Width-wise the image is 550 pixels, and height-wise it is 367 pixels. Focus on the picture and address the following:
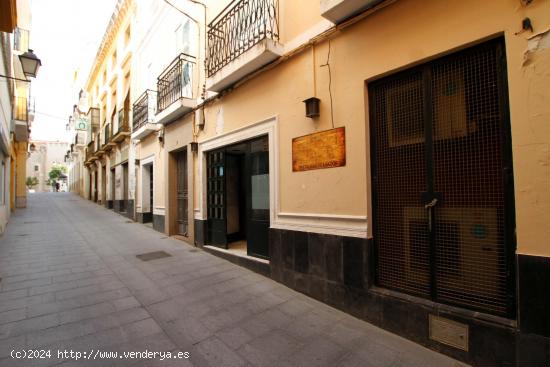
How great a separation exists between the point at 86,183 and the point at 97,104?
841 centimetres

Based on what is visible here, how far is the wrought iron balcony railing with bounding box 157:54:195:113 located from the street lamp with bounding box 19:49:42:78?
2824 millimetres

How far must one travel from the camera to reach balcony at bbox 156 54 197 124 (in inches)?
283

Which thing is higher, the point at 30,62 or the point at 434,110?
the point at 30,62

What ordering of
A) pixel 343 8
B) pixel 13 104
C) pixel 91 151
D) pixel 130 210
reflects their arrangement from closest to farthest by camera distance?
pixel 343 8 < pixel 13 104 < pixel 130 210 < pixel 91 151

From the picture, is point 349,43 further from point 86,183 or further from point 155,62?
point 86,183

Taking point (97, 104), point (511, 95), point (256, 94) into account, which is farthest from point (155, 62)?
point (97, 104)

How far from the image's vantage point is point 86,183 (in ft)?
79.6

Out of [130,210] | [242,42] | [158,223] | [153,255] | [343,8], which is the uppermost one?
[242,42]

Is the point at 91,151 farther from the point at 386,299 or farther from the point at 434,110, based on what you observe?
the point at 434,110

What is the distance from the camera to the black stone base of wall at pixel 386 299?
89.0 inches

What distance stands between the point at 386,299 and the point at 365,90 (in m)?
2.50

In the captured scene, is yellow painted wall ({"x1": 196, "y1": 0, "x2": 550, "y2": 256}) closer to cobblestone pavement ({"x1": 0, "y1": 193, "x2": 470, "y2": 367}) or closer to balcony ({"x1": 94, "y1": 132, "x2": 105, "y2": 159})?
cobblestone pavement ({"x1": 0, "y1": 193, "x2": 470, "y2": 367})

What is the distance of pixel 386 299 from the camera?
10.5 feet

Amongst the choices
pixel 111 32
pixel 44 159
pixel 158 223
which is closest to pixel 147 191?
pixel 158 223
